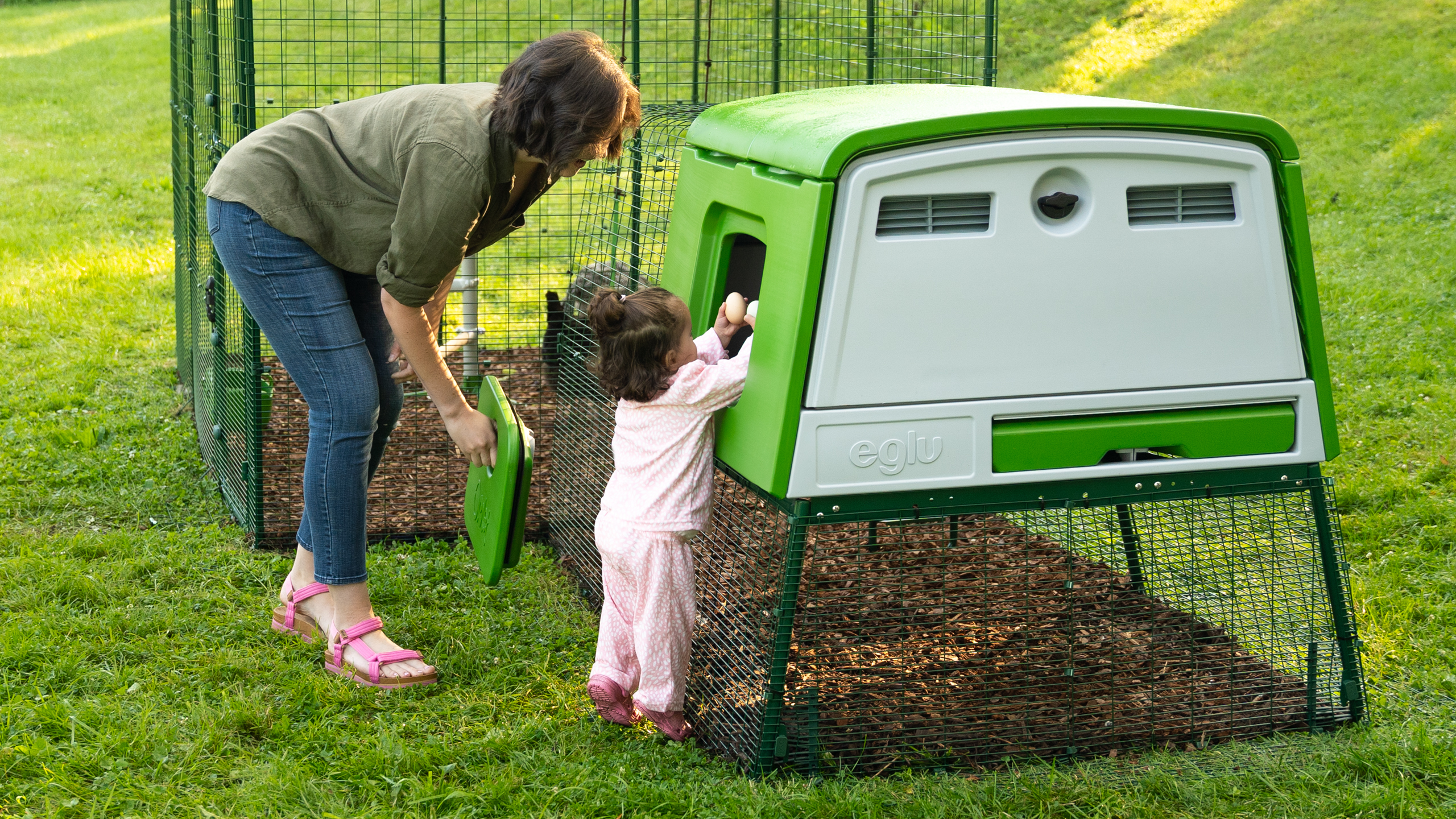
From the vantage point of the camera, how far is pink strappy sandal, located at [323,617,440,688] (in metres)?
3.15

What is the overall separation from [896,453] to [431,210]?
43.0 inches

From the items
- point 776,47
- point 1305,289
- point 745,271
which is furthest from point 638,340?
point 776,47

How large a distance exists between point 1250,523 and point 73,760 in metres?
2.68

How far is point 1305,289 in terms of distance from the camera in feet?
9.08

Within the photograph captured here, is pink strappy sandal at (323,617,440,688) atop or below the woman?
below

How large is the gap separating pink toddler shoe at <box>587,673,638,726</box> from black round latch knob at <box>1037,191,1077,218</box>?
1419 millimetres

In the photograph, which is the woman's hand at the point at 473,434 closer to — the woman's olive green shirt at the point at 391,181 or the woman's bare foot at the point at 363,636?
the woman's olive green shirt at the point at 391,181

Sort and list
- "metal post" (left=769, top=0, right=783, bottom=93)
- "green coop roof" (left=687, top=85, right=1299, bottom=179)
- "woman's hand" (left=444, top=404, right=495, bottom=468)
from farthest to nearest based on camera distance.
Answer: "metal post" (left=769, top=0, right=783, bottom=93)
"woman's hand" (left=444, top=404, right=495, bottom=468)
"green coop roof" (left=687, top=85, right=1299, bottom=179)

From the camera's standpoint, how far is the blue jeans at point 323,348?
2930 mm

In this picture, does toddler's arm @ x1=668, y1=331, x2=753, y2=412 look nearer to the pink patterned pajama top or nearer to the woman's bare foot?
the pink patterned pajama top

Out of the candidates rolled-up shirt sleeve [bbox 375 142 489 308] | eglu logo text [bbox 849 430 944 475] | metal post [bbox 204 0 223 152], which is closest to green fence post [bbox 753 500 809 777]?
eglu logo text [bbox 849 430 944 475]

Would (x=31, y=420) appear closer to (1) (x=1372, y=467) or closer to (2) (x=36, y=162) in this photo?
(1) (x=1372, y=467)

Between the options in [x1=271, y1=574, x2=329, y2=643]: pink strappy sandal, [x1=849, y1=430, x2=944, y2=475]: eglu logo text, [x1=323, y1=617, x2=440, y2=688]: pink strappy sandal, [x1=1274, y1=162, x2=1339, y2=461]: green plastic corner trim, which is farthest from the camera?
[x1=271, y1=574, x2=329, y2=643]: pink strappy sandal

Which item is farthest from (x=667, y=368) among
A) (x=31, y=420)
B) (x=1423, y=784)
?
(x=31, y=420)
